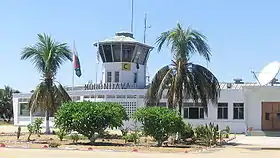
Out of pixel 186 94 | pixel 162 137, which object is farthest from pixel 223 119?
pixel 162 137

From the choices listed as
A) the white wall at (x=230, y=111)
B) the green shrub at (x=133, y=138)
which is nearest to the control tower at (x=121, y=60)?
the white wall at (x=230, y=111)

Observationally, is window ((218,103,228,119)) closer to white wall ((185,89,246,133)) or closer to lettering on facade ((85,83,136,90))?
white wall ((185,89,246,133))

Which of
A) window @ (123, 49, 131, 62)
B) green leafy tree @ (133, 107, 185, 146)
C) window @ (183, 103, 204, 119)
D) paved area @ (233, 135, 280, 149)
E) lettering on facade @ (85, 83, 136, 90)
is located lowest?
paved area @ (233, 135, 280, 149)

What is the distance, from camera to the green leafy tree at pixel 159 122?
27.3 m

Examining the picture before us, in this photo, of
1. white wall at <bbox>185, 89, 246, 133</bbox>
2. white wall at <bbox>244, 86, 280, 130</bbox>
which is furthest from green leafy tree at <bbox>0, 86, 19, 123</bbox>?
white wall at <bbox>244, 86, 280, 130</bbox>

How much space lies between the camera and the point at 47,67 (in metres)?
38.5

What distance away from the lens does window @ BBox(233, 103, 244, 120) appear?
47188 mm

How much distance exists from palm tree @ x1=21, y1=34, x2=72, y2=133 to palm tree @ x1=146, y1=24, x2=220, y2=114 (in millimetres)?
9883

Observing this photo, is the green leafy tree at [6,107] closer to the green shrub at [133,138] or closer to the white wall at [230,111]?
the white wall at [230,111]

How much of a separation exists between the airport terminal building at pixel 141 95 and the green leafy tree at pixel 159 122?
14053 mm

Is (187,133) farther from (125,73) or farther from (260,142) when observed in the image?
(125,73)

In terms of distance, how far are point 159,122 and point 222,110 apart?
70.7 feet

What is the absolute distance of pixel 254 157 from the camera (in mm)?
22484

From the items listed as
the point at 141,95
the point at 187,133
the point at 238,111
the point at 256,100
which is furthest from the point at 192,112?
the point at 187,133
